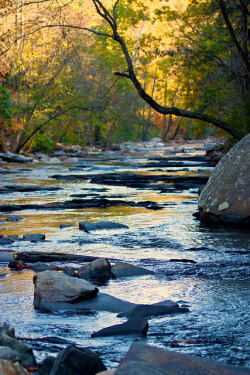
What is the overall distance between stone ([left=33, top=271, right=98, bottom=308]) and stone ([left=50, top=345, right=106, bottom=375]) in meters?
1.42

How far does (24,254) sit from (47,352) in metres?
2.70

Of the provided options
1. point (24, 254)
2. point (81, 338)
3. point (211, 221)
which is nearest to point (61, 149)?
point (211, 221)

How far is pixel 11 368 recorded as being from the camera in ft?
7.75

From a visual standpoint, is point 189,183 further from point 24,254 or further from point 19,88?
point 19,88

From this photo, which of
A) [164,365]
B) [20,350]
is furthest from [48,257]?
[164,365]

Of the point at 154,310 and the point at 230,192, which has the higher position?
the point at 230,192

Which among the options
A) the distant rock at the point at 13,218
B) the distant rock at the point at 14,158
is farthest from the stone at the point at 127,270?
the distant rock at the point at 14,158

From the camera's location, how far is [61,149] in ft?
116

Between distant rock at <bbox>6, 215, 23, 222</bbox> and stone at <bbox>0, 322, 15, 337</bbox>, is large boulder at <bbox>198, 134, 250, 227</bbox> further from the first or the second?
stone at <bbox>0, 322, 15, 337</bbox>

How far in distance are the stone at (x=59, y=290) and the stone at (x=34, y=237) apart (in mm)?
2765

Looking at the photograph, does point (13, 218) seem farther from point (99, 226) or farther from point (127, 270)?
point (127, 270)

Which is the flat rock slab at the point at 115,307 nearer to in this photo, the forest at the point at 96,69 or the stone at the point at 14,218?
the stone at the point at 14,218

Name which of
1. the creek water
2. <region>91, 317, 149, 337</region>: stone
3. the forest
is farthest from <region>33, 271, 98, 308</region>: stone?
the forest

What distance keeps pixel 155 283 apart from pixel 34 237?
2665mm
